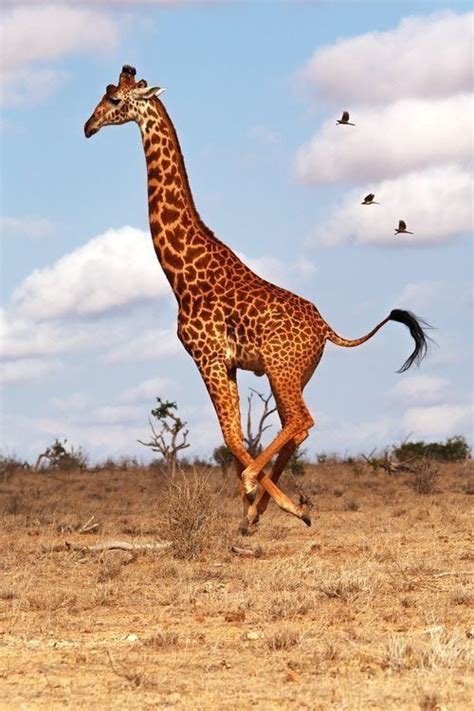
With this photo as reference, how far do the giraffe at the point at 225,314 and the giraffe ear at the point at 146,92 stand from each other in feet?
0.04

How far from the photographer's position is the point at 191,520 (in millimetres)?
12664

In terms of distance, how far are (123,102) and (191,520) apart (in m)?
4.70

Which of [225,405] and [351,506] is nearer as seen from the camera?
[225,405]

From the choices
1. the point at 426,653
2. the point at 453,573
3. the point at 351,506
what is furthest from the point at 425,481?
the point at 426,653

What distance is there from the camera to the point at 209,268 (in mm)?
13469

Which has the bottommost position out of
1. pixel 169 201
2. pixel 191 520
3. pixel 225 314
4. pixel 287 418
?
pixel 191 520

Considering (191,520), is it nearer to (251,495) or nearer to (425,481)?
(251,495)

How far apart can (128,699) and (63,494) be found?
18.9m

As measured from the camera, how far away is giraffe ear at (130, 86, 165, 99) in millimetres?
13555

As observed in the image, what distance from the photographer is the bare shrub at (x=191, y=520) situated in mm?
12539

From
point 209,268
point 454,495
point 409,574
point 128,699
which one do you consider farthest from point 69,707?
point 454,495

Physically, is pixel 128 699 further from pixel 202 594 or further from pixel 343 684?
pixel 202 594

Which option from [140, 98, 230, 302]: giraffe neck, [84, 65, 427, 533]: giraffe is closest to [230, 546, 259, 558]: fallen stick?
[84, 65, 427, 533]: giraffe

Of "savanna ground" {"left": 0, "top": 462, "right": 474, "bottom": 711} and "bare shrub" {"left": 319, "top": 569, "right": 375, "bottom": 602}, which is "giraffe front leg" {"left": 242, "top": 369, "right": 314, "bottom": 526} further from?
"bare shrub" {"left": 319, "top": 569, "right": 375, "bottom": 602}
